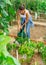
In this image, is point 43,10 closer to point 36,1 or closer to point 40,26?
point 36,1

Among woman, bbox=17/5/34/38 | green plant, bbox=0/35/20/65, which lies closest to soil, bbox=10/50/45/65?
woman, bbox=17/5/34/38

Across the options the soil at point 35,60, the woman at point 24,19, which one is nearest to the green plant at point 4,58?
the soil at point 35,60

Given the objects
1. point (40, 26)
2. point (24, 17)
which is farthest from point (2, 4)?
point (40, 26)

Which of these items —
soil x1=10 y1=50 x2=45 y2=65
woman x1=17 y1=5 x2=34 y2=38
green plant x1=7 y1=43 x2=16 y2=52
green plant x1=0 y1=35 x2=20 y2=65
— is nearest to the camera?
green plant x1=0 y1=35 x2=20 y2=65

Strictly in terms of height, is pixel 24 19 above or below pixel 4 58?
below

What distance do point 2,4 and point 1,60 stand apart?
51.2 inches

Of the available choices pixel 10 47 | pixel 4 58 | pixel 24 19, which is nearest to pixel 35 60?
pixel 10 47

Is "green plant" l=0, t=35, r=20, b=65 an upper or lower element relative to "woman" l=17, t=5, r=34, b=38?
upper

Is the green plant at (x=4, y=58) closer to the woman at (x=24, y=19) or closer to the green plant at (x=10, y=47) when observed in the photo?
the green plant at (x=10, y=47)

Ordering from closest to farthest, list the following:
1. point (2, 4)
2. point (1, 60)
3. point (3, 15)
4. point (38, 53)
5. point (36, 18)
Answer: point (1, 60) < point (2, 4) < point (3, 15) < point (38, 53) < point (36, 18)

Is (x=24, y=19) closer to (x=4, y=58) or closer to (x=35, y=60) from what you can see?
(x=35, y=60)

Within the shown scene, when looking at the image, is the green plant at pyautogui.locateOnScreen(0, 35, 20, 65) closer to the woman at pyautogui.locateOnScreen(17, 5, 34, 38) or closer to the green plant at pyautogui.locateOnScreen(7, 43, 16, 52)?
the green plant at pyautogui.locateOnScreen(7, 43, 16, 52)

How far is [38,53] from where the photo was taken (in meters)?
4.66

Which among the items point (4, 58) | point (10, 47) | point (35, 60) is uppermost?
point (4, 58)
